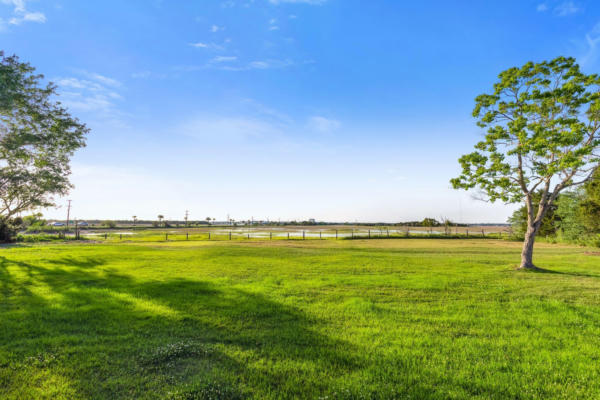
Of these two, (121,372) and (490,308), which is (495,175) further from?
(121,372)

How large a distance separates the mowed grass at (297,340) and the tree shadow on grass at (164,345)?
0.03 metres

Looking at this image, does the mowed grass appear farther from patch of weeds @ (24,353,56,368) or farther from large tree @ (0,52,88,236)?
large tree @ (0,52,88,236)

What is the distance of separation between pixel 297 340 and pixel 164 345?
2609mm

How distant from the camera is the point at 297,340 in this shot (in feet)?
17.7

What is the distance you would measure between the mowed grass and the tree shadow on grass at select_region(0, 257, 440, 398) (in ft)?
0.09

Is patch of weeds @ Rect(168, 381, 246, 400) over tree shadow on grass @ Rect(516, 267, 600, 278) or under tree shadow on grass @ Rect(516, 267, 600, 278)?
over

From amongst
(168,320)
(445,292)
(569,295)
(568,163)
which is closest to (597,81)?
(568,163)

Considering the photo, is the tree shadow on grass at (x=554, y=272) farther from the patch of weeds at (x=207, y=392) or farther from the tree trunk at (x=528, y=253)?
the patch of weeds at (x=207, y=392)

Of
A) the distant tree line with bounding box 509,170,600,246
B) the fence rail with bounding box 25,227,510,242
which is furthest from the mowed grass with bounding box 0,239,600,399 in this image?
the fence rail with bounding box 25,227,510,242

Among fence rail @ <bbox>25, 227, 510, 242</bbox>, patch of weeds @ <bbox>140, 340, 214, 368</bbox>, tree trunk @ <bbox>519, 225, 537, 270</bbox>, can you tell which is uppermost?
tree trunk @ <bbox>519, 225, 537, 270</bbox>

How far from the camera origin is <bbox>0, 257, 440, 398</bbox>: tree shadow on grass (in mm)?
3917

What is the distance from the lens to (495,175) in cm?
1591

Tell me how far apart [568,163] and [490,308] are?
10.1 m

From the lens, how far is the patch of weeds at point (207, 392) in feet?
11.8
